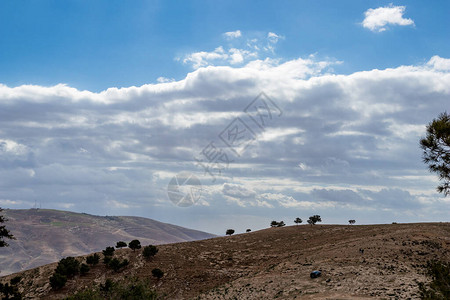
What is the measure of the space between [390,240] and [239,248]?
1040 inches

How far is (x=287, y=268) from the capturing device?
1642 inches

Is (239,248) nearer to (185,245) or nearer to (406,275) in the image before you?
(185,245)

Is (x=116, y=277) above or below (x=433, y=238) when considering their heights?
below

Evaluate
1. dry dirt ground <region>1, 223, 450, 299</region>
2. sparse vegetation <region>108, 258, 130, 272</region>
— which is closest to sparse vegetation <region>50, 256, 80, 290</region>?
dry dirt ground <region>1, 223, 450, 299</region>

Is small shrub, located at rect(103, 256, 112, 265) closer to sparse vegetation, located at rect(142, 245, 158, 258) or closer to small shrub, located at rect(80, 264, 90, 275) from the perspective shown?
small shrub, located at rect(80, 264, 90, 275)


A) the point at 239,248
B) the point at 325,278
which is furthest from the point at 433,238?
the point at 239,248

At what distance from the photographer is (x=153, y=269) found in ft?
162

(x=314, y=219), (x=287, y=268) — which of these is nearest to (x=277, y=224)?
(x=314, y=219)

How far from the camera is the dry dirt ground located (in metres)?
32.2

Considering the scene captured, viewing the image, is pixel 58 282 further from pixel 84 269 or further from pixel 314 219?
pixel 314 219

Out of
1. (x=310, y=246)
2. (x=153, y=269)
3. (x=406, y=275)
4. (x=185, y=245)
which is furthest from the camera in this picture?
(x=185, y=245)

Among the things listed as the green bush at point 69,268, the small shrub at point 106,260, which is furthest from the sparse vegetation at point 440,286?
the green bush at point 69,268

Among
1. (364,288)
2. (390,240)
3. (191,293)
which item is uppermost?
(390,240)

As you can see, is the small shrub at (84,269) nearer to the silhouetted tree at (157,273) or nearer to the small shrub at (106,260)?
the small shrub at (106,260)
